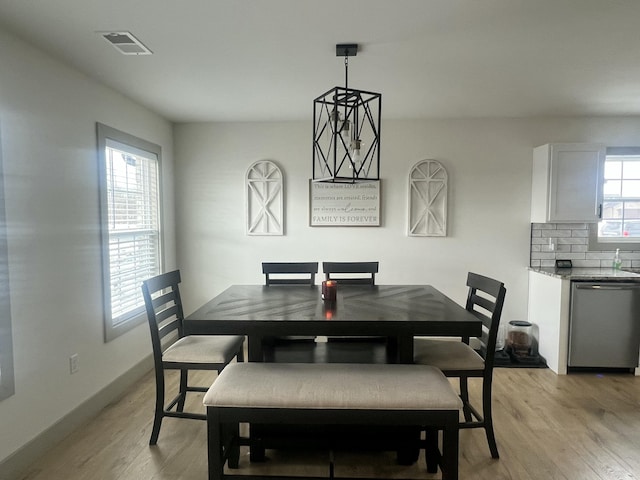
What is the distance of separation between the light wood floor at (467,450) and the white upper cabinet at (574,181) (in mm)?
1602

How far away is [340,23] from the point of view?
1.98 meters

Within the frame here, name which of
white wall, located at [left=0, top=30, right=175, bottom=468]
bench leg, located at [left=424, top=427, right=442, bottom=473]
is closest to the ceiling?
white wall, located at [left=0, top=30, right=175, bottom=468]

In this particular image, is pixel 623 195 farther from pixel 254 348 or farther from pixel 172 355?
pixel 172 355

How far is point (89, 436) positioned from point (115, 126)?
87.4 inches

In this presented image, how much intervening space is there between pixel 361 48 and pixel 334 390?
1.86m

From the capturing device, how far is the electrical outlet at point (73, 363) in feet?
8.31

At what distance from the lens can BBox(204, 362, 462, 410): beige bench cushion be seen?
5.69ft

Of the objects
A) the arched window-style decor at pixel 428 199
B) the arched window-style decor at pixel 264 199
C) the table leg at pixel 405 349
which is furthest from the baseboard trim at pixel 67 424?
the arched window-style decor at pixel 428 199

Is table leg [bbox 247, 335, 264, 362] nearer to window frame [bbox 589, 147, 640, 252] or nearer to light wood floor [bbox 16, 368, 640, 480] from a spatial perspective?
light wood floor [bbox 16, 368, 640, 480]

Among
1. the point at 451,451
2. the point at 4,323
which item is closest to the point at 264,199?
the point at 4,323

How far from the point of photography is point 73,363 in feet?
8.39

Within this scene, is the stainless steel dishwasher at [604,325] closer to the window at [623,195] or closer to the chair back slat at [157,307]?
the window at [623,195]

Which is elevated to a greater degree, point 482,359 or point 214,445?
point 482,359

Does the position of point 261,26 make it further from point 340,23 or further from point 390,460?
point 390,460
